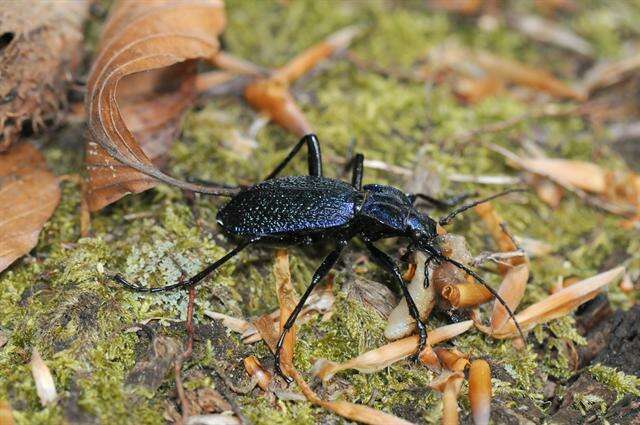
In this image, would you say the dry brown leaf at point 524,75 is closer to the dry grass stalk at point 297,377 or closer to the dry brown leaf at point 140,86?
the dry brown leaf at point 140,86


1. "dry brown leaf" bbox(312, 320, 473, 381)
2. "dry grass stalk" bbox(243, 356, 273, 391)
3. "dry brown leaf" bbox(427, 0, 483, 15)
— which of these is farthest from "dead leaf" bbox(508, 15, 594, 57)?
"dry grass stalk" bbox(243, 356, 273, 391)

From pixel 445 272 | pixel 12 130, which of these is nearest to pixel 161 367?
pixel 445 272

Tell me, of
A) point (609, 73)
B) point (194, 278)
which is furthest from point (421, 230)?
point (609, 73)

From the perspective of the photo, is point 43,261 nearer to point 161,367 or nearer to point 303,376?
point 161,367

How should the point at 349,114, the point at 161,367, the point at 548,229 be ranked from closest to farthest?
the point at 161,367 < the point at 548,229 < the point at 349,114

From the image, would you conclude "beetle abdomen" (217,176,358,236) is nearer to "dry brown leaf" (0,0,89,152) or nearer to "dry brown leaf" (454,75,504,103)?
"dry brown leaf" (0,0,89,152)
